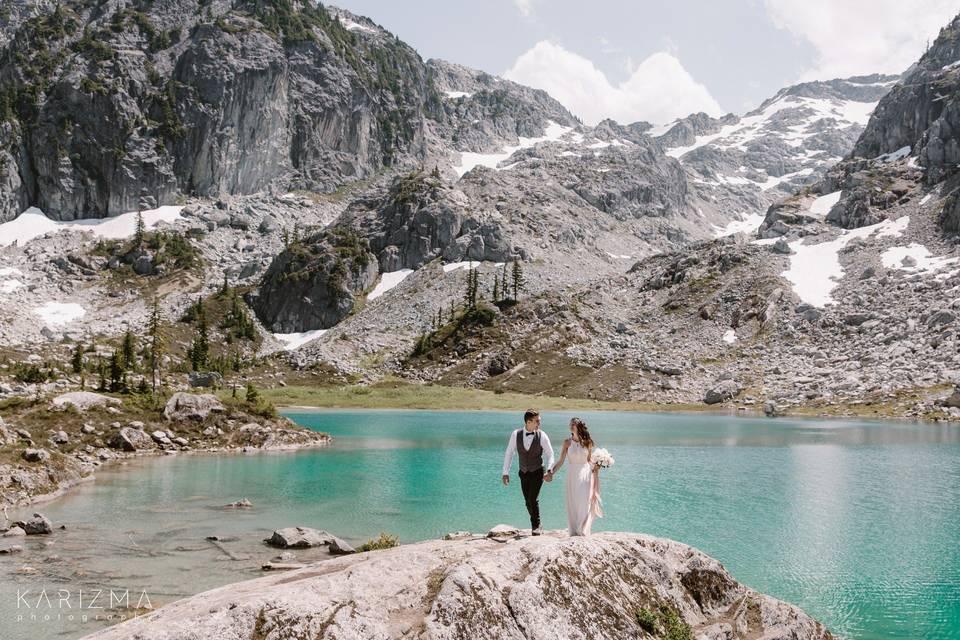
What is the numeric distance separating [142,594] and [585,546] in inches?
560

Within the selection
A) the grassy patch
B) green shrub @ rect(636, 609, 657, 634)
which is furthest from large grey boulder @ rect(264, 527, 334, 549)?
the grassy patch

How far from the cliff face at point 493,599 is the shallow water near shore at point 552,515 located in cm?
813

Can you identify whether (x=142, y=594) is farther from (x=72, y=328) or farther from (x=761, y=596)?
(x=72, y=328)

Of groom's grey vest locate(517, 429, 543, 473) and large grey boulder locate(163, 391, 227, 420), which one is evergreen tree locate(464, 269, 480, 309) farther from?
groom's grey vest locate(517, 429, 543, 473)

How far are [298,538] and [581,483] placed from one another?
15407mm

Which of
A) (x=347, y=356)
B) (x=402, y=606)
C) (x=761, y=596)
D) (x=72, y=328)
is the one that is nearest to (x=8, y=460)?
(x=402, y=606)

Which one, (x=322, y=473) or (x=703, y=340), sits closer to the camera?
(x=322, y=473)

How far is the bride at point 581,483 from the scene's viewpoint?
51.3ft

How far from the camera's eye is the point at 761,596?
49.3ft

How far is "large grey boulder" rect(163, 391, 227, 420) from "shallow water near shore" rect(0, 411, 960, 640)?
7.00m

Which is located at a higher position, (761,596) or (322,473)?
(761,596)

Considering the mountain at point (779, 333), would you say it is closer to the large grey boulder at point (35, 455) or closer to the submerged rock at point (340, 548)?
the submerged rock at point (340, 548)

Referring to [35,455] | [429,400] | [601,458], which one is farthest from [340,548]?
[429,400]

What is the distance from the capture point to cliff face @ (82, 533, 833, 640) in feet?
34.9
